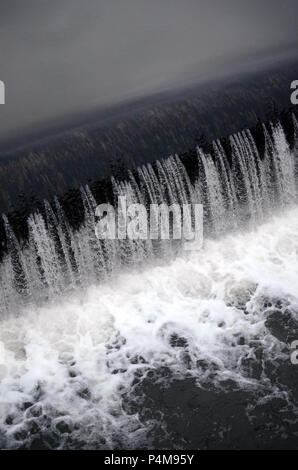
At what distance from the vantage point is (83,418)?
51.4ft

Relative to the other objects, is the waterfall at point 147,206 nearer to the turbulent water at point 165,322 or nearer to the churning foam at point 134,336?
the turbulent water at point 165,322

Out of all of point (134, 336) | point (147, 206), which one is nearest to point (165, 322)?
point (134, 336)

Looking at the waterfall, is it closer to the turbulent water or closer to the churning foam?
the turbulent water

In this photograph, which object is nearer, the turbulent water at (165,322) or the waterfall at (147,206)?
the turbulent water at (165,322)

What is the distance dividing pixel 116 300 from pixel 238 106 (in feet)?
73.9

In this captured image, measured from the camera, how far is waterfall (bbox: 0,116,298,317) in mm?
22047

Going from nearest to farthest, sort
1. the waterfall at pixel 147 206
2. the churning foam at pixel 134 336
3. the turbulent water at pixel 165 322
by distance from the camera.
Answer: the turbulent water at pixel 165 322
the churning foam at pixel 134 336
the waterfall at pixel 147 206

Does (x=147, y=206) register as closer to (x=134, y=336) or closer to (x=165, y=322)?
(x=165, y=322)

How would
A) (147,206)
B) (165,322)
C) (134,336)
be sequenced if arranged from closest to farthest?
1. (134,336)
2. (165,322)
3. (147,206)

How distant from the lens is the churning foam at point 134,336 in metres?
16.1

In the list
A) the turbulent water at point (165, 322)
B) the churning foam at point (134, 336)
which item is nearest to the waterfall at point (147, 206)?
the turbulent water at point (165, 322)

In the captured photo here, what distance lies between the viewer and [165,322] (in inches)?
800

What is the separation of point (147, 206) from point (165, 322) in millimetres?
8048

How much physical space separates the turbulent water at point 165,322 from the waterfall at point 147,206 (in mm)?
A: 70
